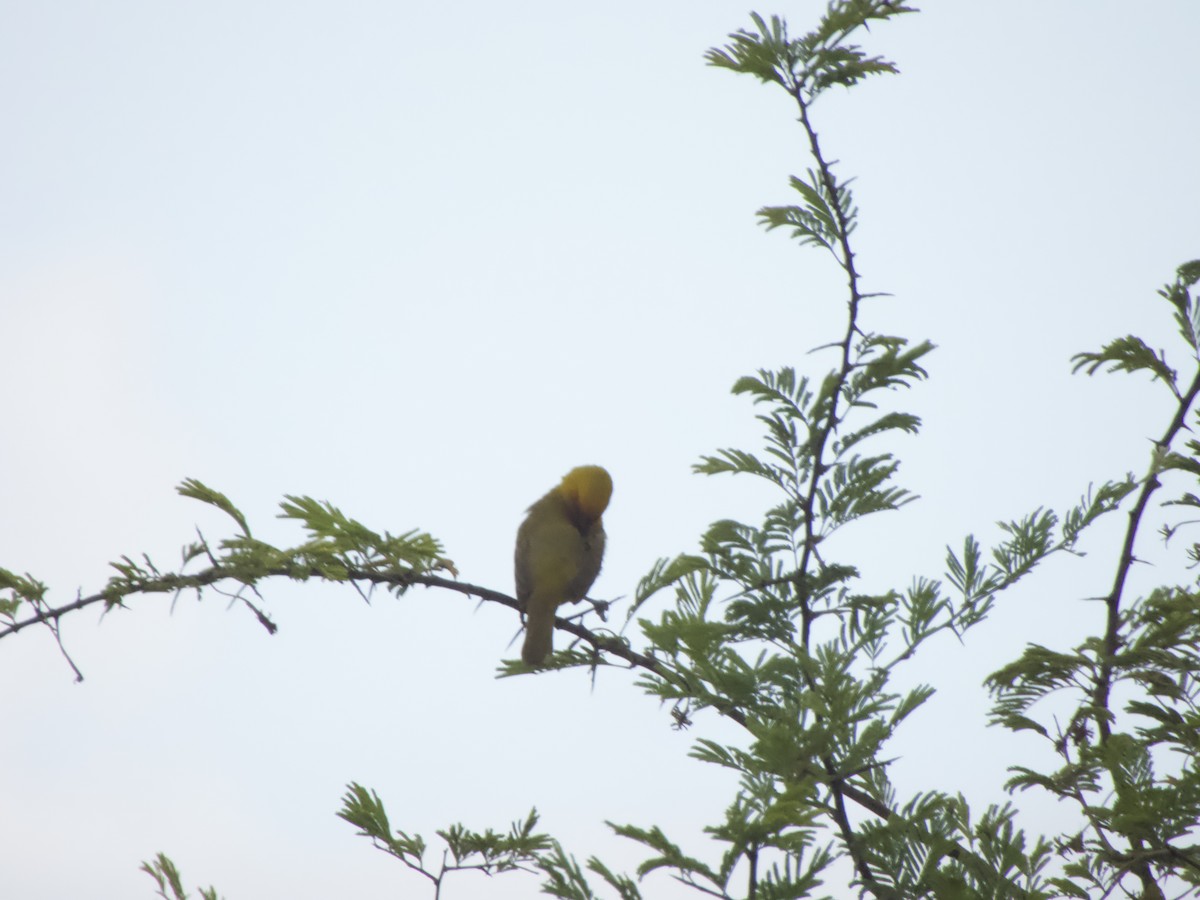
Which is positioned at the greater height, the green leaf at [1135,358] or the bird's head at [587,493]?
the bird's head at [587,493]

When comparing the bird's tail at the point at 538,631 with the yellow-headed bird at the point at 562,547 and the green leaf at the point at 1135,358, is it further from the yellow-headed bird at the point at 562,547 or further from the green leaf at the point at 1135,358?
the green leaf at the point at 1135,358

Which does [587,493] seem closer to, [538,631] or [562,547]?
[562,547]

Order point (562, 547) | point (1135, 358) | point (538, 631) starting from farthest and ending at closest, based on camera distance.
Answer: point (562, 547) → point (538, 631) → point (1135, 358)

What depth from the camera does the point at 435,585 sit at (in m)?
3.27

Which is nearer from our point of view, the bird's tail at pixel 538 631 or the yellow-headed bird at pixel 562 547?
the bird's tail at pixel 538 631

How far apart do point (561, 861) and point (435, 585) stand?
933 millimetres

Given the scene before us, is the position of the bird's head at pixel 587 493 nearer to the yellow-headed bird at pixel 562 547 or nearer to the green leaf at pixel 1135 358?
the yellow-headed bird at pixel 562 547

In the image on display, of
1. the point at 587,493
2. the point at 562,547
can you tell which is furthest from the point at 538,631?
the point at 587,493

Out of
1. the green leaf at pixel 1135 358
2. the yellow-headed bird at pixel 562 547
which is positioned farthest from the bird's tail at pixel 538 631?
the green leaf at pixel 1135 358

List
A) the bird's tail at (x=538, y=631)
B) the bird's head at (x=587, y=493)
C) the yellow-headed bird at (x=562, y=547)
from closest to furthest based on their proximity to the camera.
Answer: the bird's tail at (x=538, y=631)
the yellow-headed bird at (x=562, y=547)
the bird's head at (x=587, y=493)

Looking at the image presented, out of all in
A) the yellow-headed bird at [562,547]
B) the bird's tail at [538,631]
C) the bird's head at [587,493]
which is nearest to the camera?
the bird's tail at [538,631]

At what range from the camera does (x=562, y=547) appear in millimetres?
6133

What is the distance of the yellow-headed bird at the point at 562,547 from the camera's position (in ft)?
19.6

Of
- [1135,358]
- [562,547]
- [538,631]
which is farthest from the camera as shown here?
[562,547]
